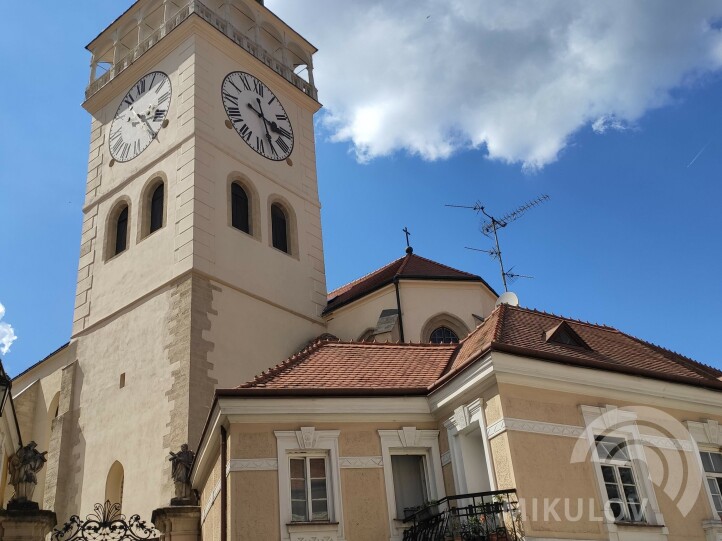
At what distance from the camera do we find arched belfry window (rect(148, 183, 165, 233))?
23.3 meters

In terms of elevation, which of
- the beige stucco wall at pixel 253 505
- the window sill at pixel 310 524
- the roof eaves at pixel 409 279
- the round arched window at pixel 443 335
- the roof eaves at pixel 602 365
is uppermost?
the roof eaves at pixel 409 279

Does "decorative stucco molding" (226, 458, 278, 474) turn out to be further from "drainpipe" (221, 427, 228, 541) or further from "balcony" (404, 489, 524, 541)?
"balcony" (404, 489, 524, 541)

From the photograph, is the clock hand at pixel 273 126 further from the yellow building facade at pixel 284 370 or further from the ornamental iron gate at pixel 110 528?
the ornamental iron gate at pixel 110 528

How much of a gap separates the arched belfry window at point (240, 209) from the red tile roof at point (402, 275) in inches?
132

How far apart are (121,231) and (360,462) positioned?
45.8ft

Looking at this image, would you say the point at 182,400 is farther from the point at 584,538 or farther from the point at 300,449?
the point at 584,538

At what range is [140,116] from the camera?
1011 inches

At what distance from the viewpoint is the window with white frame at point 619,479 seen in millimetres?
11883

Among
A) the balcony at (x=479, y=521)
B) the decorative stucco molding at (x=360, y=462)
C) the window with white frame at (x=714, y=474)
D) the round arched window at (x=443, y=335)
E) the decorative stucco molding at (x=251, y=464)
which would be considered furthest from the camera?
the round arched window at (x=443, y=335)

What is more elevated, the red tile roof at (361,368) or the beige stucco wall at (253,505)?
the red tile roof at (361,368)

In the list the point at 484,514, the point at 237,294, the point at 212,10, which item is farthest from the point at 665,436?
the point at 212,10

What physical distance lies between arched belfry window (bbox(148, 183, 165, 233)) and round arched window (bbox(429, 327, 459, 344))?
25.5ft

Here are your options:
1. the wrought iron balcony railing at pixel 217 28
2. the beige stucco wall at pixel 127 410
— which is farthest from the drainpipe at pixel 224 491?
the wrought iron balcony railing at pixel 217 28

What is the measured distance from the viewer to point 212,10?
87.1 feet
